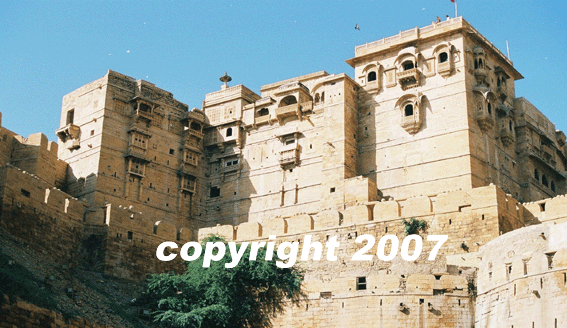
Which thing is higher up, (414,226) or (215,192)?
(215,192)

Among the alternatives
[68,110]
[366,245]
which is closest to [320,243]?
[366,245]

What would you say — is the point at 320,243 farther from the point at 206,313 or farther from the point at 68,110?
the point at 68,110

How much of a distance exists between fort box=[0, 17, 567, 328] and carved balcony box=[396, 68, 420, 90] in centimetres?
11

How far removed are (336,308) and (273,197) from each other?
63.3ft

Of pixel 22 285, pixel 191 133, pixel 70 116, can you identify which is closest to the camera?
pixel 22 285

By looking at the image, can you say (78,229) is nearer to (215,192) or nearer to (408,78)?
(215,192)

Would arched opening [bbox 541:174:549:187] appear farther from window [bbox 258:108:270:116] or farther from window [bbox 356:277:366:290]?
window [bbox 356:277:366:290]

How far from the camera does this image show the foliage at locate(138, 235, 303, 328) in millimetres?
38594

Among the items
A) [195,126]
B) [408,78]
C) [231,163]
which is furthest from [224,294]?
[195,126]

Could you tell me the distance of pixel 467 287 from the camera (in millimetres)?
35906

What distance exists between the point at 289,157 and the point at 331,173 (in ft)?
15.8

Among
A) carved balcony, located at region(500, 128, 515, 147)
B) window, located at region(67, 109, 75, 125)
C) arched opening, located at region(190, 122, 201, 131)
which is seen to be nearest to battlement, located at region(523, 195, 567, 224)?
carved balcony, located at region(500, 128, 515, 147)

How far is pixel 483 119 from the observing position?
5162 cm

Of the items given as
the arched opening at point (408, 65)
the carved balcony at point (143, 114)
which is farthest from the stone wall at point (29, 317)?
the arched opening at point (408, 65)
